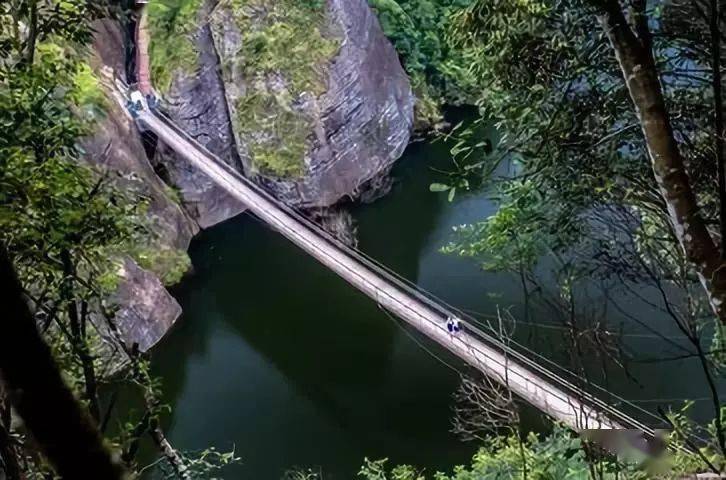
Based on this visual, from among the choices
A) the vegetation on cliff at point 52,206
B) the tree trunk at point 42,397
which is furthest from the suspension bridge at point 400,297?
the tree trunk at point 42,397

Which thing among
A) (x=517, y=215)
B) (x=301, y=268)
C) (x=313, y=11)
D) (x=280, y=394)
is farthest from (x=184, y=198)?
(x=517, y=215)

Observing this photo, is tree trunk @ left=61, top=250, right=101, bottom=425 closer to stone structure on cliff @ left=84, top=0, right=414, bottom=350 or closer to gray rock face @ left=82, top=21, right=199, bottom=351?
gray rock face @ left=82, top=21, right=199, bottom=351

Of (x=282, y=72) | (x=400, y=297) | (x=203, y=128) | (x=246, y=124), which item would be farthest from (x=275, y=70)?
(x=400, y=297)

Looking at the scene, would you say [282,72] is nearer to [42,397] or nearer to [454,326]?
[454,326]

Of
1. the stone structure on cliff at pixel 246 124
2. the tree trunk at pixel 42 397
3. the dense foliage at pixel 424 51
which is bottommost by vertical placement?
the tree trunk at pixel 42 397

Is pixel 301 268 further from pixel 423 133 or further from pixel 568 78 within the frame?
pixel 568 78

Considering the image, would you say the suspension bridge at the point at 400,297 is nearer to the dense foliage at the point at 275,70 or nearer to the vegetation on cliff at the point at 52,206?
the dense foliage at the point at 275,70

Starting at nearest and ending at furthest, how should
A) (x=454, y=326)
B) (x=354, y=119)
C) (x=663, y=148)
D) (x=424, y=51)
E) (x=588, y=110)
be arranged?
(x=663, y=148) < (x=588, y=110) < (x=454, y=326) < (x=354, y=119) < (x=424, y=51)
